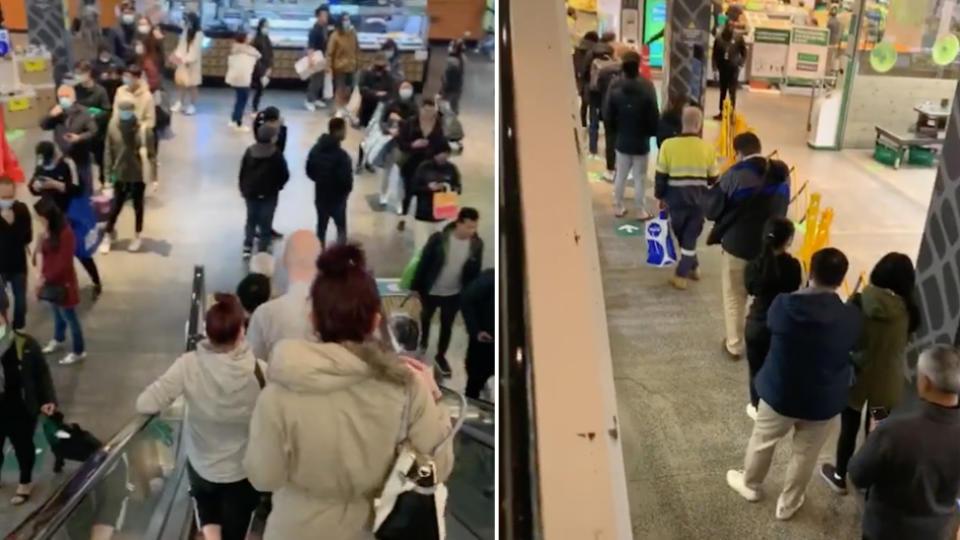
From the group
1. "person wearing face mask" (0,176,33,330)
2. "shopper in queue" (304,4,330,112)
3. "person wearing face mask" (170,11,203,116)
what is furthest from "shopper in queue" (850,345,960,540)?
"shopper in queue" (304,4,330,112)

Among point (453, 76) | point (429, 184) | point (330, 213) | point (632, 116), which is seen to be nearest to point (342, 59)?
point (453, 76)

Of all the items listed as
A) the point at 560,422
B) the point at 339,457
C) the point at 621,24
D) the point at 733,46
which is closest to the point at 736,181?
the point at 339,457

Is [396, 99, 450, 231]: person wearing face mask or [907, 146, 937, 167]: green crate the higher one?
[396, 99, 450, 231]: person wearing face mask

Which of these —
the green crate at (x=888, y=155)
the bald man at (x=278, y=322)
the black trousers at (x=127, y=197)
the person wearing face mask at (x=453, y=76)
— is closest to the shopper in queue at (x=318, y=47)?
the person wearing face mask at (x=453, y=76)

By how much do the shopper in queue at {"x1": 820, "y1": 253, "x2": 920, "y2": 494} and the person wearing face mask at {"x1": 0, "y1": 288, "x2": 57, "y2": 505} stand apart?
13.5 feet

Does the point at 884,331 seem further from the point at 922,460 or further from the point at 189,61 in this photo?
the point at 189,61

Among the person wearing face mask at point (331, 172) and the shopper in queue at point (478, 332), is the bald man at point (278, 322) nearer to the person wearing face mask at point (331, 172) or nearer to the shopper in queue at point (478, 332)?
the shopper in queue at point (478, 332)

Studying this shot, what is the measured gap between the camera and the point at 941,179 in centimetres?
514

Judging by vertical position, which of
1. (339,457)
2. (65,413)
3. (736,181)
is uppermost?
(339,457)

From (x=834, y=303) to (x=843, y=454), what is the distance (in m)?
1.13

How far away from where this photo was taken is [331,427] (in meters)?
2.37

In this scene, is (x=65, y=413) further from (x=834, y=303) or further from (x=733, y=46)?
(x=733, y=46)

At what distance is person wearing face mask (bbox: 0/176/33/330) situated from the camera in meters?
6.72

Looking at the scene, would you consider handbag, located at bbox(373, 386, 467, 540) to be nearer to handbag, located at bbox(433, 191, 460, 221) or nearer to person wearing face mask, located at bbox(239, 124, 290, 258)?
handbag, located at bbox(433, 191, 460, 221)
